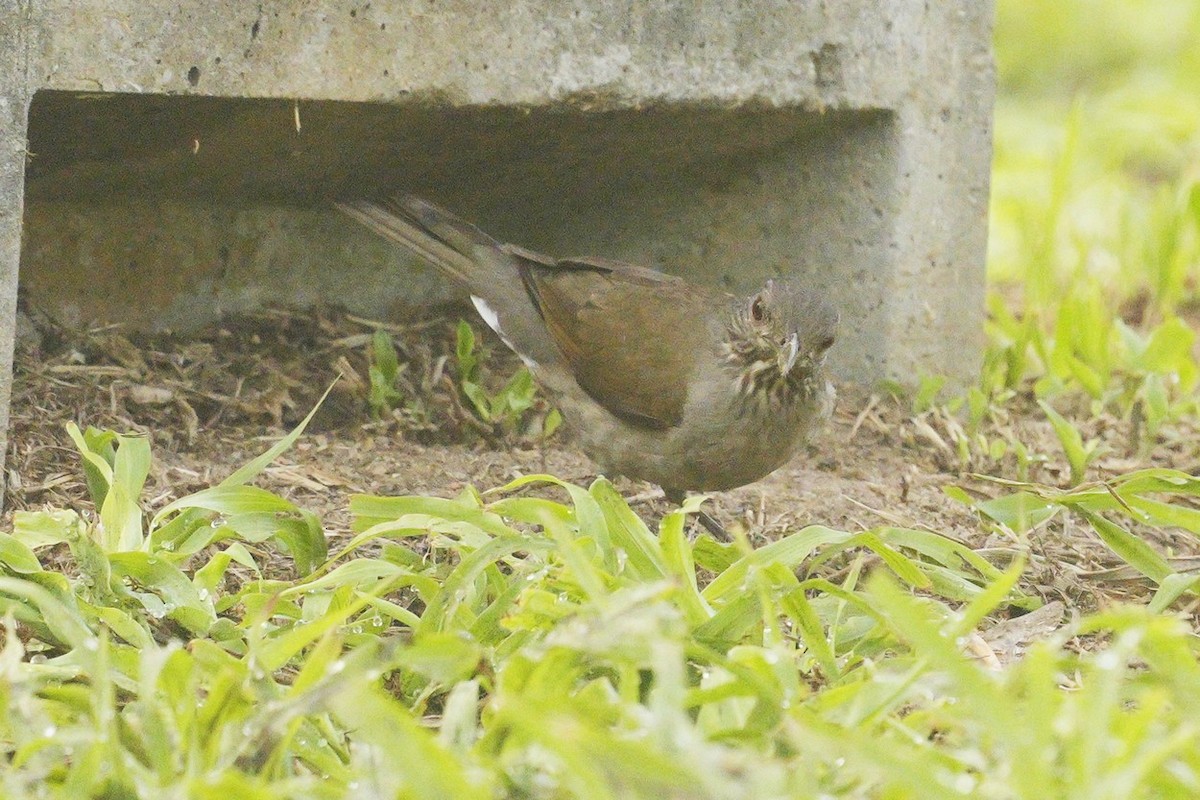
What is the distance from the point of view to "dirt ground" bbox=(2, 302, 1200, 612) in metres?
4.17

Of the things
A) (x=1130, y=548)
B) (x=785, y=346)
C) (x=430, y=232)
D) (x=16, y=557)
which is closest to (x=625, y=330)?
(x=785, y=346)

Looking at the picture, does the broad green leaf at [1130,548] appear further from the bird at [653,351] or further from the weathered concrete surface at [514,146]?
the weathered concrete surface at [514,146]

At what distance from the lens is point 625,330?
4613 mm

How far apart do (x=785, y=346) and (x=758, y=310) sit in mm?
206

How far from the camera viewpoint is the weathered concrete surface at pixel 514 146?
3.99 metres

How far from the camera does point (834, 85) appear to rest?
4.94 metres

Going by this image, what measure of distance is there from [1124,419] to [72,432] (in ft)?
11.4

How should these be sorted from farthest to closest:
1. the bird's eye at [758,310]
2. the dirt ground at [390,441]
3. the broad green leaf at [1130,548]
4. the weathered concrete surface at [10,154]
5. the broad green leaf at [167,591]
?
the bird's eye at [758,310]
the dirt ground at [390,441]
the broad green leaf at [1130,548]
the weathered concrete surface at [10,154]
the broad green leaf at [167,591]

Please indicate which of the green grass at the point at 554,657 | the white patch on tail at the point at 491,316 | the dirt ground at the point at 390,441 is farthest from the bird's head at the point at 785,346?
the white patch on tail at the point at 491,316

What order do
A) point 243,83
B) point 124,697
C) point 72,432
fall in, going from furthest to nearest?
point 243,83
point 72,432
point 124,697

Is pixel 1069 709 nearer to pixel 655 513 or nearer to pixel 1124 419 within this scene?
pixel 655 513

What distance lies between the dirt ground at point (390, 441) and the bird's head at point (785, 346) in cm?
39

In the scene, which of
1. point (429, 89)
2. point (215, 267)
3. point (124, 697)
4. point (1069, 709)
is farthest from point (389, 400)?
point (1069, 709)

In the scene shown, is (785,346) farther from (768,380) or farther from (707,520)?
(707,520)
